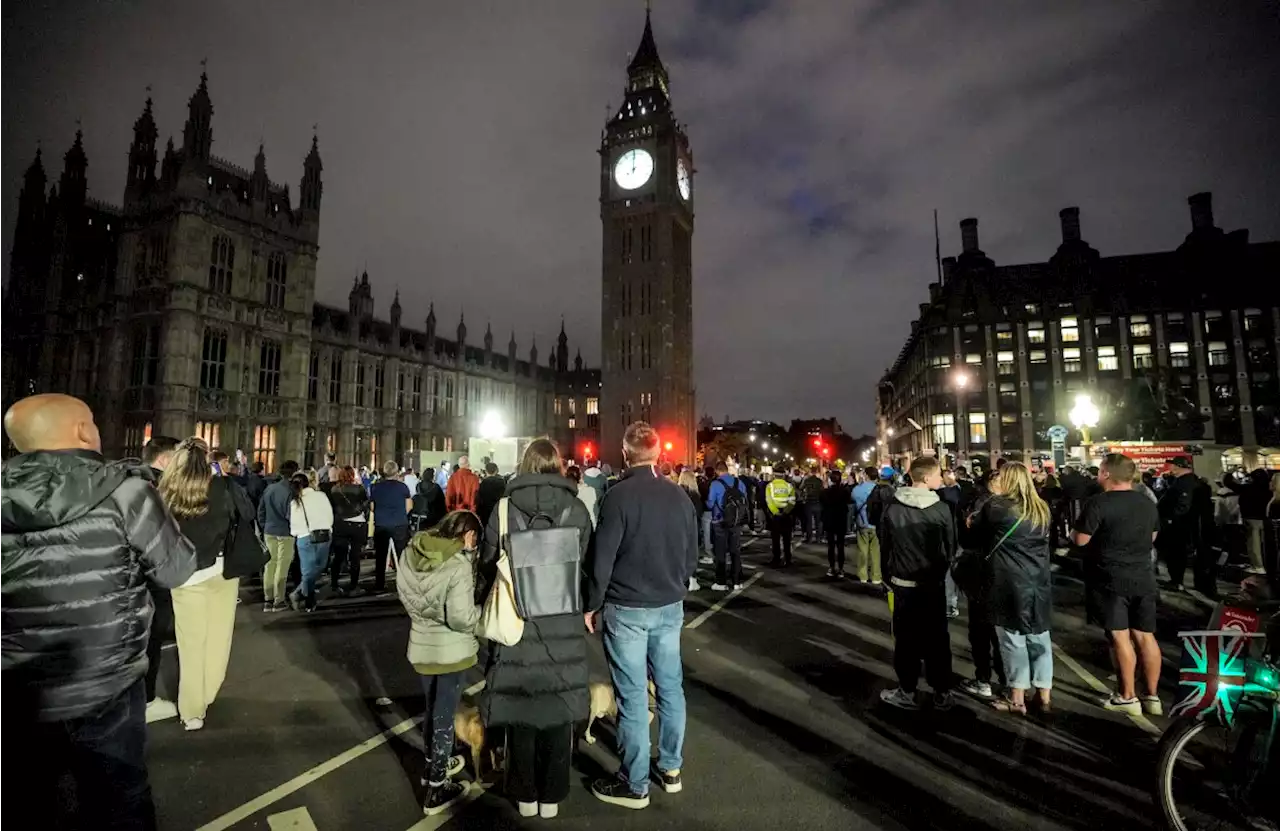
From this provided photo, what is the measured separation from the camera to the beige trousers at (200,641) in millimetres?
4770

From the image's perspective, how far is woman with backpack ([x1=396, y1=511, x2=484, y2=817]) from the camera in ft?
11.9

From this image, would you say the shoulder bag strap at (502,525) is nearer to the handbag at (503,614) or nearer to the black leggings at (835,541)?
the handbag at (503,614)

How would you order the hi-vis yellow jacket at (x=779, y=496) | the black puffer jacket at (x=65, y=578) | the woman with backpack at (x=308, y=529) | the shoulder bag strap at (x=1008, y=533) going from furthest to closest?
the hi-vis yellow jacket at (x=779, y=496) < the woman with backpack at (x=308, y=529) < the shoulder bag strap at (x=1008, y=533) < the black puffer jacket at (x=65, y=578)

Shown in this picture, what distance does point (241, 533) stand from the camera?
523cm

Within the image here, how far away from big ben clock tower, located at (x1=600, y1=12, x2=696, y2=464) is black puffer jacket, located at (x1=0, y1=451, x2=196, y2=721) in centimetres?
5124

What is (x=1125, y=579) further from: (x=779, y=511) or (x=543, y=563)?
(x=779, y=511)

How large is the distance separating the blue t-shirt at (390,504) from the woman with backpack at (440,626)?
21.8 ft

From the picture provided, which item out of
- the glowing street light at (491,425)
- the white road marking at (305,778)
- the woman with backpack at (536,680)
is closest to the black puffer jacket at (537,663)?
the woman with backpack at (536,680)

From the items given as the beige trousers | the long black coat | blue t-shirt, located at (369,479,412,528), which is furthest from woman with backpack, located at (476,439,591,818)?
blue t-shirt, located at (369,479,412,528)

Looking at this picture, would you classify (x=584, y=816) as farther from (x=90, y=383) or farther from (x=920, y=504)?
(x=90, y=383)

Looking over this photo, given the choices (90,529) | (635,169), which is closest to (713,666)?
(90,529)

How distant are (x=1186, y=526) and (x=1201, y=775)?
8.08 m

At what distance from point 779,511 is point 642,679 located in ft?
30.0

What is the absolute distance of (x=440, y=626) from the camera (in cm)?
372
